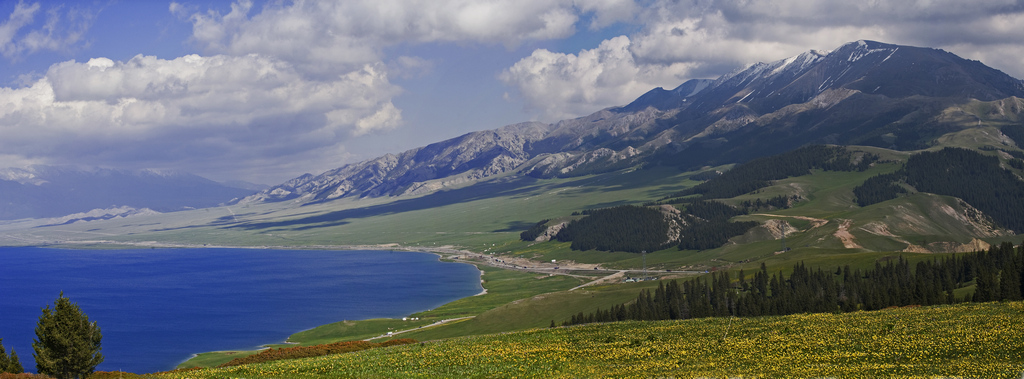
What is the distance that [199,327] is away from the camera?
18850 centimetres

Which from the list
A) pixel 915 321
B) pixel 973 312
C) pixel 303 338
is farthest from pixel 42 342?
pixel 303 338

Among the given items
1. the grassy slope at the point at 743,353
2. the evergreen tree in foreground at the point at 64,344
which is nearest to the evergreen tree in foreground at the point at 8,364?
the evergreen tree in foreground at the point at 64,344

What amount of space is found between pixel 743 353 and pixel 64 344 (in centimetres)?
5090

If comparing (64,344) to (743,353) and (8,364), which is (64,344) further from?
(743,353)

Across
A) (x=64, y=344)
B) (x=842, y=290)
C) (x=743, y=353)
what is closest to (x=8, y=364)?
(x=64, y=344)

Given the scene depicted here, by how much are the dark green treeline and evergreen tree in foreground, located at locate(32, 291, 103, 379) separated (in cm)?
7990

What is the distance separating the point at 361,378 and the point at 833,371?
29369mm

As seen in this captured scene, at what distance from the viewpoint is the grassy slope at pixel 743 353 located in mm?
41969

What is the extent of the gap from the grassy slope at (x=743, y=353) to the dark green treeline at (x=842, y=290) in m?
41.5

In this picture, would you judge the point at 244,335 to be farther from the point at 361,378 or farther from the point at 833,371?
the point at 833,371

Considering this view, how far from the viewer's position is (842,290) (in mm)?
143625

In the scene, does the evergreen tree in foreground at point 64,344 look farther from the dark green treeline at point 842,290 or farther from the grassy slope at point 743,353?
the dark green treeline at point 842,290

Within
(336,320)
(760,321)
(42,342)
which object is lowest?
(336,320)

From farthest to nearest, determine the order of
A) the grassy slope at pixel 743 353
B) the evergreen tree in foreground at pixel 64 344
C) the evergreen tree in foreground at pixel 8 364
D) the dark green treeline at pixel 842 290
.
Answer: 1. the dark green treeline at pixel 842 290
2. the evergreen tree in foreground at pixel 8 364
3. the evergreen tree in foreground at pixel 64 344
4. the grassy slope at pixel 743 353
